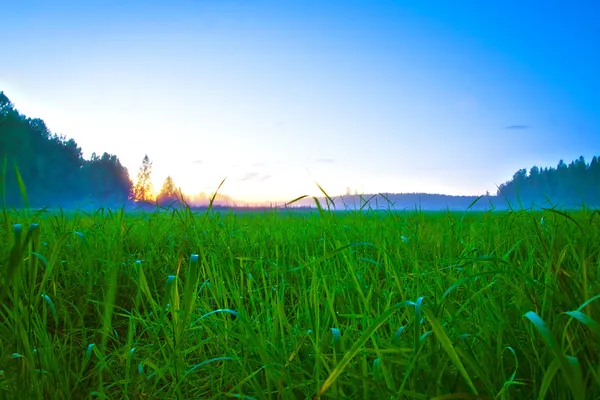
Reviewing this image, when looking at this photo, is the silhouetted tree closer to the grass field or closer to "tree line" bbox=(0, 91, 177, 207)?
"tree line" bbox=(0, 91, 177, 207)

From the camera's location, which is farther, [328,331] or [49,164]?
[49,164]

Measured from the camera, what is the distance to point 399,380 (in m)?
1.76

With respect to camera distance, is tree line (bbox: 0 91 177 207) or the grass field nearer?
the grass field

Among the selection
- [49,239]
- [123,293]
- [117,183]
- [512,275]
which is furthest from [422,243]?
[117,183]

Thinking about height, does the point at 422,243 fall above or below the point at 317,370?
above

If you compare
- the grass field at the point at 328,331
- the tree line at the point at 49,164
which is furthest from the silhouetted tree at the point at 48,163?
the grass field at the point at 328,331

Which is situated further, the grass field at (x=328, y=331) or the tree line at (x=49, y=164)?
the tree line at (x=49, y=164)

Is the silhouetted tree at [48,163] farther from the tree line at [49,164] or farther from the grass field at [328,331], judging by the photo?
the grass field at [328,331]

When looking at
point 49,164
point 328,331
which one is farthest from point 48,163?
point 328,331

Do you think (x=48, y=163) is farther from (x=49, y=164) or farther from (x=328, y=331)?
(x=328, y=331)

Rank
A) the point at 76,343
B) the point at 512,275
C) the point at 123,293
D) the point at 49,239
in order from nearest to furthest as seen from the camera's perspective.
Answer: the point at 512,275 → the point at 76,343 → the point at 123,293 → the point at 49,239

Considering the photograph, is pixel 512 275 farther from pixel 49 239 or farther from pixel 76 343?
pixel 49 239

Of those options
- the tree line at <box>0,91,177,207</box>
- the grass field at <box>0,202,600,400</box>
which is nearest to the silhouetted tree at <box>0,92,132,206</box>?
the tree line at <box>0,91,177,207</box>

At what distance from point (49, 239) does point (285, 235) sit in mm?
2183
